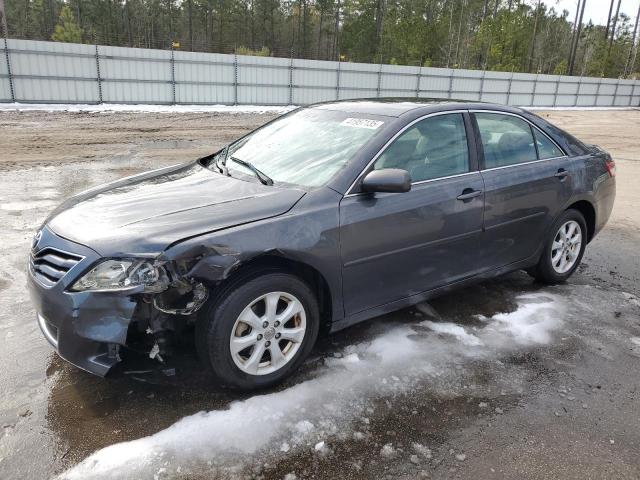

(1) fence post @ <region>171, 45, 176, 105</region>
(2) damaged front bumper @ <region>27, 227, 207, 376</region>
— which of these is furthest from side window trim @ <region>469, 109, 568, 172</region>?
(1) fence post @ <region>171, 45, 176, 105</region>

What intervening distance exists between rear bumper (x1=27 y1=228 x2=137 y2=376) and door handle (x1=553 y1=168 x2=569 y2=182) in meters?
3.56

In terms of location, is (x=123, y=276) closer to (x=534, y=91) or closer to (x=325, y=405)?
(x=325, y=405)

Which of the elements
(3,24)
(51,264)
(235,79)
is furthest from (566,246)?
(3,24)

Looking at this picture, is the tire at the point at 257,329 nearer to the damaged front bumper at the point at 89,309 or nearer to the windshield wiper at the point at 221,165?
the damaged front bumper at the point at 89,309

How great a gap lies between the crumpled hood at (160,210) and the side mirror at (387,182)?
1.34ft

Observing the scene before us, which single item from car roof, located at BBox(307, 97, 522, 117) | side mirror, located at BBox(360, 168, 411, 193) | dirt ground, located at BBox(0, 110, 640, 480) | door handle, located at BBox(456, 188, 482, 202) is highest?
car roof, located at BBox(307, 97, 522, 117)

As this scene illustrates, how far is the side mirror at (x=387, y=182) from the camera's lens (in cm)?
307

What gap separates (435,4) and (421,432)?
68.6 m

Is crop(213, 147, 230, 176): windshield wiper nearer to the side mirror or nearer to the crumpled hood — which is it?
the crumpled hood

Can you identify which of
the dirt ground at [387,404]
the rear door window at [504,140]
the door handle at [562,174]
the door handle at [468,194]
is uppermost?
the rear door window at [504,140]

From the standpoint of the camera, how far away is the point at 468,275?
3.92m

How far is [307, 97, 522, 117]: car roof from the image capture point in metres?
3.70

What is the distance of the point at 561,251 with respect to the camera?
468cm

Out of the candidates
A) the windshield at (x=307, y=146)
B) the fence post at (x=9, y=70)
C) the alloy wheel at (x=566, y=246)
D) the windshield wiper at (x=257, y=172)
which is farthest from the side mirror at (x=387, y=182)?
the fence post at (x=9, y=70)
